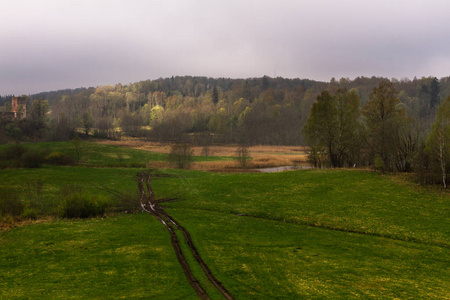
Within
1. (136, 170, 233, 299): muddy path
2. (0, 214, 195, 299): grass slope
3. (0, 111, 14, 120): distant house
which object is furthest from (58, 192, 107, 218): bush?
(0, 111, 14, 120): distant house

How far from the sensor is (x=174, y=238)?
26688mm

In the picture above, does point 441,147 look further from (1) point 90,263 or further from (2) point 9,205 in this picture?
(2) point 9,205

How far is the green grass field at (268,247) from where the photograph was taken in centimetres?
1745

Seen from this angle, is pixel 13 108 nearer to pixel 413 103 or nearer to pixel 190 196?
pixel 190 196

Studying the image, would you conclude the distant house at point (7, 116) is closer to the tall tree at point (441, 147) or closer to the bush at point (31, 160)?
the bush at point (31, 160)

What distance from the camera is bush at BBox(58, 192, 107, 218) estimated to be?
3628 centimetres

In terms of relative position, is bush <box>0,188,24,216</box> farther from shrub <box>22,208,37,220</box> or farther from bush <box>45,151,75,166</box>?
bush <box>45,151,75,166</box>

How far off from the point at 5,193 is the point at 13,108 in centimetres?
14873

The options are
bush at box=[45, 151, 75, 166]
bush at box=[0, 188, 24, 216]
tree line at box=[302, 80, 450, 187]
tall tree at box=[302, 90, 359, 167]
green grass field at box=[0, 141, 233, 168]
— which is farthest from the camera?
green grass field at box=[0, 141, 233, 168]

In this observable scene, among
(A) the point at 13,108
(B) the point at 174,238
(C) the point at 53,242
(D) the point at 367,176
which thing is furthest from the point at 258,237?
(A) the point at 13,108

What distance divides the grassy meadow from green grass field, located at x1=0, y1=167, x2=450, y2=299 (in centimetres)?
10

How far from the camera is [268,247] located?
24922mm

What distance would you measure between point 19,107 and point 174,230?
163179 millimetres

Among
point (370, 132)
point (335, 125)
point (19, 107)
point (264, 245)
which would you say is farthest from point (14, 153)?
point (19, 107)
